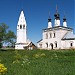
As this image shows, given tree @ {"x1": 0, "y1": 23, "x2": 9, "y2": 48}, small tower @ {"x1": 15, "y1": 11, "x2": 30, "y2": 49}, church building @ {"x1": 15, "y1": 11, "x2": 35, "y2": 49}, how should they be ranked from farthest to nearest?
small tower @ {"x1": 15, "y1": 11, "x2": 30, "y2": 49}
church building @ {"x1": 15, "y1": 11, "x2": 35, "y2": 49}
tree @ {"x1": 0, "y1": 23, "x2": 9, "y2": 48}

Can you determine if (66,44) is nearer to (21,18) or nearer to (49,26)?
(49,26)

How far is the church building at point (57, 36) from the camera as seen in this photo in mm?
75850

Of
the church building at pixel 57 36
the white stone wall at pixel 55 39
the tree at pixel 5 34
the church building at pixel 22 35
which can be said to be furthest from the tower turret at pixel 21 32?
the tree at pixel 5 34

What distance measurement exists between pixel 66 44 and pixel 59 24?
856 cm

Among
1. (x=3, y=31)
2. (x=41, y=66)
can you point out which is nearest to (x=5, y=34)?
(x=3, y=31)

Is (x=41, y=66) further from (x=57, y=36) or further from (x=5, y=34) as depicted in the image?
(x=57, y=36)

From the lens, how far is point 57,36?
79250 mm

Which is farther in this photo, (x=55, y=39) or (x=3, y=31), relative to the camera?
(x=55, y=39)

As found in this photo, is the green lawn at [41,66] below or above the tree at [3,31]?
below

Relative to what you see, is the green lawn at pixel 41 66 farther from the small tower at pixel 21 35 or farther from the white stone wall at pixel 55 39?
the small tower at pixel 21 35

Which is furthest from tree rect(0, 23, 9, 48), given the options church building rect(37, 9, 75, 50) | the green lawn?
the green lawn

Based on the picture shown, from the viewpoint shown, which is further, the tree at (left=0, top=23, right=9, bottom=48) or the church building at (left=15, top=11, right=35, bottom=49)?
A: the church building at (left=15, top=11, right=35, bottom=49)

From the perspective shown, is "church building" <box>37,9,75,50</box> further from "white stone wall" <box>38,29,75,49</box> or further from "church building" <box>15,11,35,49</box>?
"church building" <box>15,11,35,49</box>

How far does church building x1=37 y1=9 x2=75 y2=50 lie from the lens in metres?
75.8
